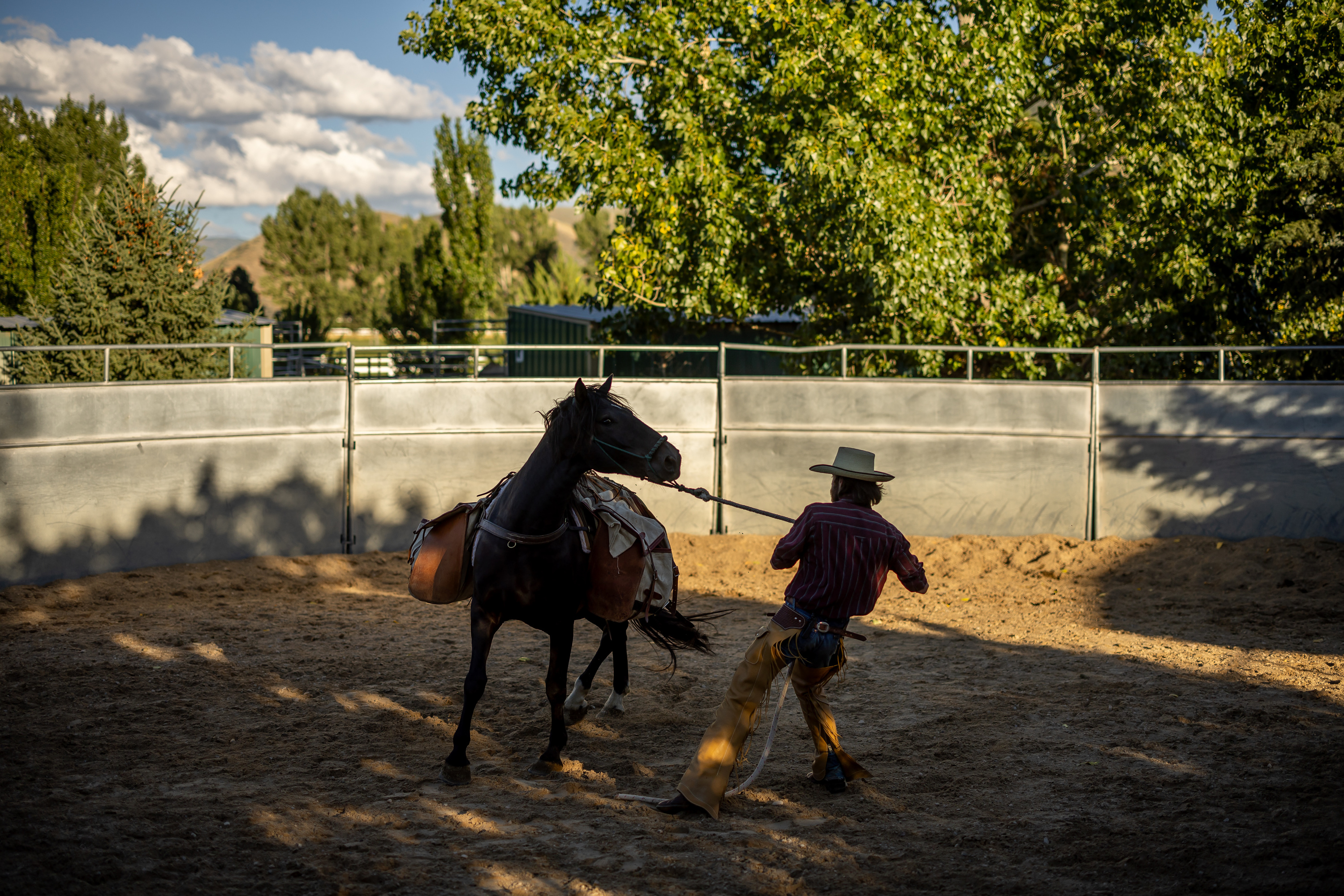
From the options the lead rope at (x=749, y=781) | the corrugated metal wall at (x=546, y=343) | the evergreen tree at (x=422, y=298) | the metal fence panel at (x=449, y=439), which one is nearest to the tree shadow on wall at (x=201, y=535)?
the metal fence panel at (x=449, y=439)

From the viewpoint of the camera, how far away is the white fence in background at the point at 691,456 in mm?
9211

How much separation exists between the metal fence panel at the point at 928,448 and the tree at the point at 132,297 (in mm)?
8310

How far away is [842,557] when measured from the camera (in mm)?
4352

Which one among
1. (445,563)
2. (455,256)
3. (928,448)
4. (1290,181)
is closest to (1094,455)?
(928,448)

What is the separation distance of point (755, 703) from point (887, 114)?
9.87 meters

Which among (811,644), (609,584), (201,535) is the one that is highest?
(609,584)

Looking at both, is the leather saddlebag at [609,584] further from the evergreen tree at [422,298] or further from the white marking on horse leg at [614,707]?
the evergreen tree at [422,298]

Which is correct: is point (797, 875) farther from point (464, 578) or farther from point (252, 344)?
point (252, 344)

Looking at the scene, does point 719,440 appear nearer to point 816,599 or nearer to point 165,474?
point 165,474

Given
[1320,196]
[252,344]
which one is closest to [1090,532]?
[1320,196]

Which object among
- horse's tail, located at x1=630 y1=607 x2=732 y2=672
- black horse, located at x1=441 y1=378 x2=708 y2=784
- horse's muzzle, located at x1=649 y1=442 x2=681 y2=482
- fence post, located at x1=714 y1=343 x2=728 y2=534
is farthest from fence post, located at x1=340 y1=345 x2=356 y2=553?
horse's muzzle, located at x1=649 y1=442 x2=681 y2=482

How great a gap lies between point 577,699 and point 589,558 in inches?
46.6

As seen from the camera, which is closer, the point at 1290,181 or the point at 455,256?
A: the point at 1290,181

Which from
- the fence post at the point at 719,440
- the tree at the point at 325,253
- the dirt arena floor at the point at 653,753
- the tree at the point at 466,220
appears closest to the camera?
the dirt arena floor at the point at 653,753
